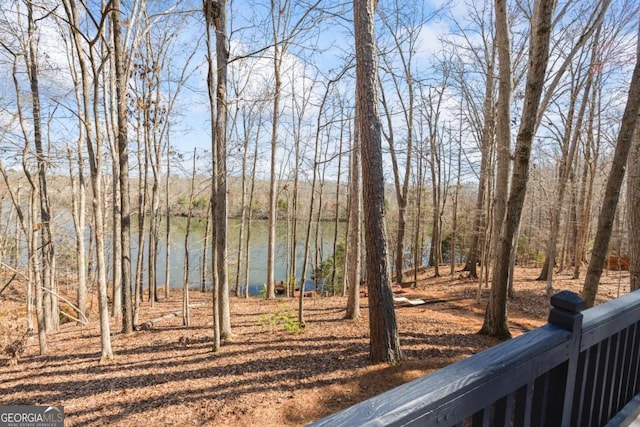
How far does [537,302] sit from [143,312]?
11954 millimetres

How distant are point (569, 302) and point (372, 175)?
295 cm

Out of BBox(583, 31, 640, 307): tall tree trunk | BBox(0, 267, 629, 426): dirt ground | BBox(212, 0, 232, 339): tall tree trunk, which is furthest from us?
BBox(212, 0, 232, 339): tall tree trunk

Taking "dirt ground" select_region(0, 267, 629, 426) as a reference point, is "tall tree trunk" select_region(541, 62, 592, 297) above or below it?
above

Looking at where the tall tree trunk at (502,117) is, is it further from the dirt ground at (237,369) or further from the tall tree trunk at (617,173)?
the dirt ground at (237,369)

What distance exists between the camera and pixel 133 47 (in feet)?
20.1

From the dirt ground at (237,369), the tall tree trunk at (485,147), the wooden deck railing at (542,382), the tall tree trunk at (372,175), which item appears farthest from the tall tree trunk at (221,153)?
the tall tree trunk at (485,147)

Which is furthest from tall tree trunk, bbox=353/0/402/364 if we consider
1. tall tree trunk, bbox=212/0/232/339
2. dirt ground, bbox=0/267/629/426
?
A: tall tree trunk, bbox=212/0/232/339

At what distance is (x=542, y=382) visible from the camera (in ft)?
3.89

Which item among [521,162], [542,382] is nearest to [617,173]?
[521,162]

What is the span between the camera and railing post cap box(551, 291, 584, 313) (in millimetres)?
1209

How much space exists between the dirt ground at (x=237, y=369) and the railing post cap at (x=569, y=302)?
9.99ft

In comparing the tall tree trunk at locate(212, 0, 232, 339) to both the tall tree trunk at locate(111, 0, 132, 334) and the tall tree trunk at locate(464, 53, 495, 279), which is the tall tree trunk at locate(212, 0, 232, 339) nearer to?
the tall tree trunk at locate(111, 0, 132, 334)

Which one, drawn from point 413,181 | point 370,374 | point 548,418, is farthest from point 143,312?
point 413,181

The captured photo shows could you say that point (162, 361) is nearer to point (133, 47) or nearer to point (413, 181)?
point (133, 47)
